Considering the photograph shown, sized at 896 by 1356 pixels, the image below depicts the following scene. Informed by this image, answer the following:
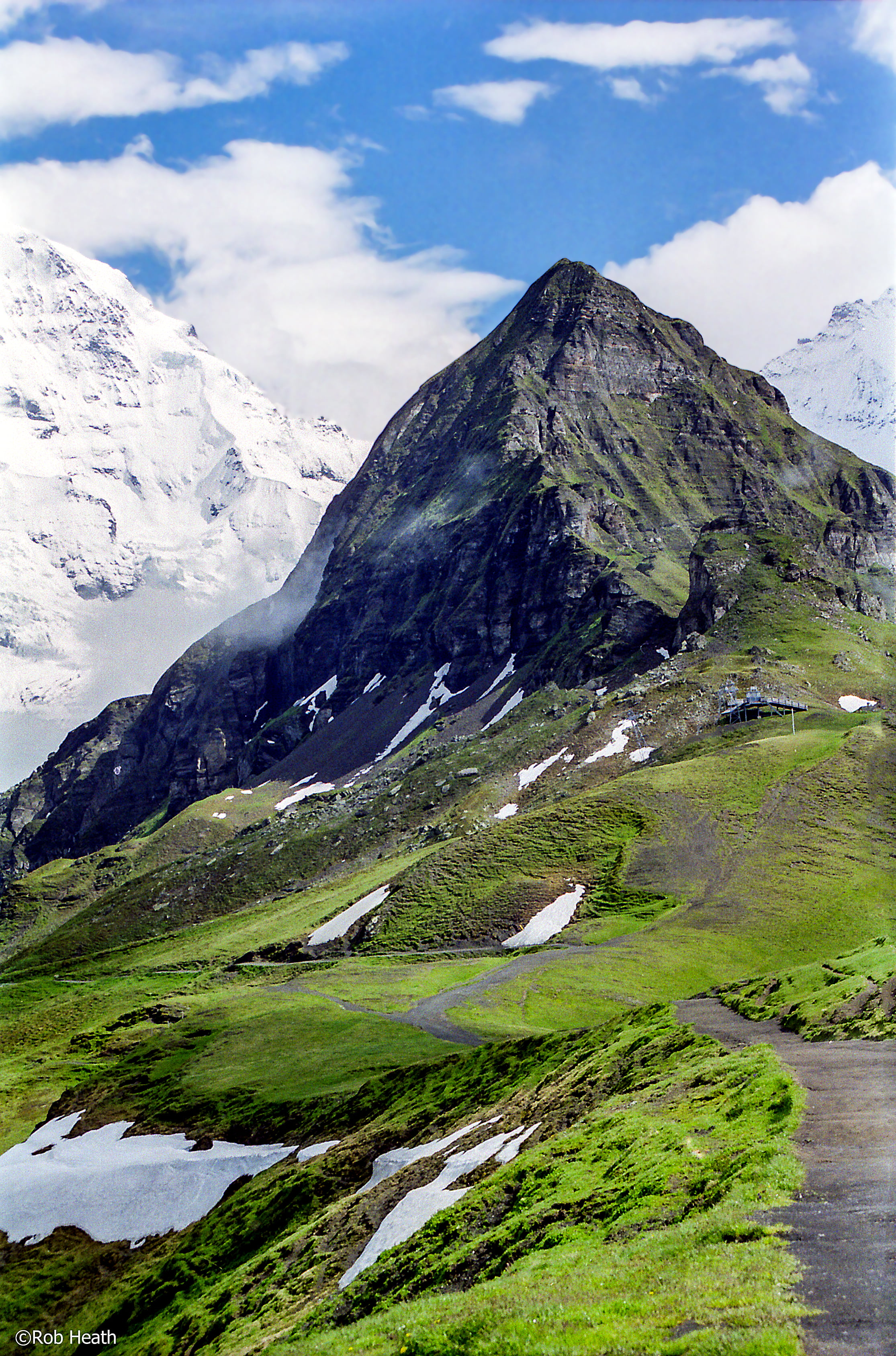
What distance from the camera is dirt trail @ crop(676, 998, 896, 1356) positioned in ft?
57.4

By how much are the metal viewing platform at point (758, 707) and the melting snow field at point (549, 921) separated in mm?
70127

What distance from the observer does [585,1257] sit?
79.8 ft

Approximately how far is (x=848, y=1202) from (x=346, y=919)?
142 m

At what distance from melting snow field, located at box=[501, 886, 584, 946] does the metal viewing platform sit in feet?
230

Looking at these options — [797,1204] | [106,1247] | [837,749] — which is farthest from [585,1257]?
[837,749]

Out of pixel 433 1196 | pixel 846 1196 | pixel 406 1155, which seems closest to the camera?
pixel 846 1196

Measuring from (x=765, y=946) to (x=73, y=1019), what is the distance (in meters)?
114

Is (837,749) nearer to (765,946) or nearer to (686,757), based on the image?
(686,757)

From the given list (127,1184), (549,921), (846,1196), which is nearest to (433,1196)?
(846,1196)

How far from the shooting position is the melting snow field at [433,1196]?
127ft

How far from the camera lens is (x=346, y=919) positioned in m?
160

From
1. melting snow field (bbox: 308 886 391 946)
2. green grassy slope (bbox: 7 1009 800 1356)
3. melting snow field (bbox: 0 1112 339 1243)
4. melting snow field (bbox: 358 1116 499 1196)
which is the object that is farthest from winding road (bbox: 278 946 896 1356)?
melting snow field (bbox: 308 886 391 946)

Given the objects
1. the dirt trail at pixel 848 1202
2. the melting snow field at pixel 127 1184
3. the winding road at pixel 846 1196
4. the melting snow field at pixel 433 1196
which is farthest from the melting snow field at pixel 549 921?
the dirt trail at pixel 848 1202

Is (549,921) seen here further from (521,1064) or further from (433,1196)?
(433,1196)
